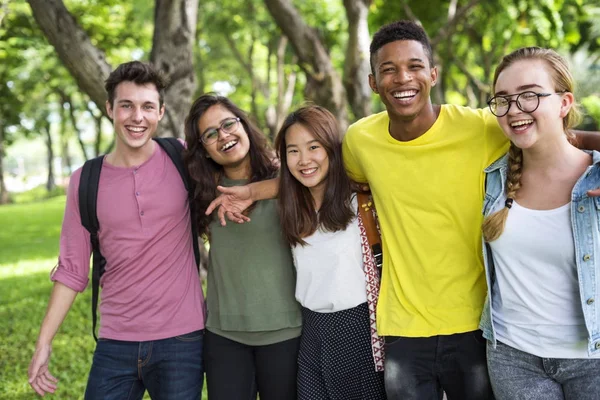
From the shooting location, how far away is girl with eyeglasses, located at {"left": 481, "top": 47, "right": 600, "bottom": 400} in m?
2.54

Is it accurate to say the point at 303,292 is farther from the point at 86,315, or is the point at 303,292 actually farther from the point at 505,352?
the point at 86,315

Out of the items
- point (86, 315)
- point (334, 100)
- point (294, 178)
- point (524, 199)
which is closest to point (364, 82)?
point (334, 100)

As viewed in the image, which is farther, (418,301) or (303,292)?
(303,292)

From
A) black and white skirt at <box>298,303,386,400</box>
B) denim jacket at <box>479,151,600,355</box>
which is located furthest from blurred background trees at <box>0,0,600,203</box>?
denim jacket at <box>479,151,600,355</box>

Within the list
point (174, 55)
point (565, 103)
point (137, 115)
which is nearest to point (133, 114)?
point (137, 115)

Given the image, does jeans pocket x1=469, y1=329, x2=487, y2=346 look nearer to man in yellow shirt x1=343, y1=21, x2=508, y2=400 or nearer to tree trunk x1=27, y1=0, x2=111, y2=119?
man in yellow shirt x1=343, y1=21, x2=508, y2=400

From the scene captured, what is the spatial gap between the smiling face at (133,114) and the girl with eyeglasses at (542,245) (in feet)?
6.08

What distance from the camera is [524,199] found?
2.72m

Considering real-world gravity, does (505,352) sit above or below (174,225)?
below

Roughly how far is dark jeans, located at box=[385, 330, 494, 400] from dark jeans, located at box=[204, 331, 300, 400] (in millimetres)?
558

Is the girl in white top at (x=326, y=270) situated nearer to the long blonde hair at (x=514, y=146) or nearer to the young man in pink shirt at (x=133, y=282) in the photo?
the young man in pink shirt at (x=133, y=282)

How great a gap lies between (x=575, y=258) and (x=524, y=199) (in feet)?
1.11

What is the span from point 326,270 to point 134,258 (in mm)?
1038

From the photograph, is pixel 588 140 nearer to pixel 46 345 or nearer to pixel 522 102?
pixel 522 102
